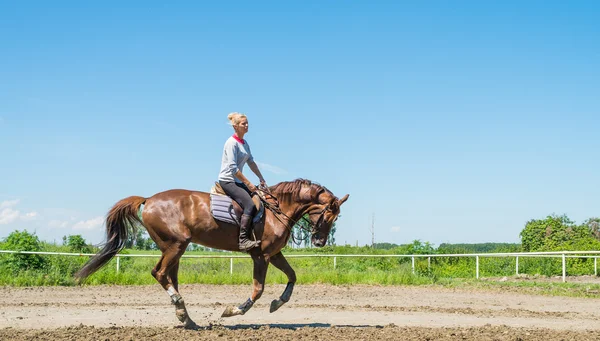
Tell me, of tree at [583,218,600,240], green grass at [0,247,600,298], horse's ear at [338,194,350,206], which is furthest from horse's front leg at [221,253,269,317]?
tree at [583,218,600,240]

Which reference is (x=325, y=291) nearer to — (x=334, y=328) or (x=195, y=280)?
(x=195, y=280)

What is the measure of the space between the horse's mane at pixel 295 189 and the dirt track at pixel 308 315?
2128 mm

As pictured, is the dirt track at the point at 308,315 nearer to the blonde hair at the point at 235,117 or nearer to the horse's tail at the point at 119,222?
the horse's tail at the point at 119,222

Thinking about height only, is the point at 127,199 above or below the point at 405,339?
above

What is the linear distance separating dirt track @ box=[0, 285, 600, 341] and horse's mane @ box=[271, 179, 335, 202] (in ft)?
6.98

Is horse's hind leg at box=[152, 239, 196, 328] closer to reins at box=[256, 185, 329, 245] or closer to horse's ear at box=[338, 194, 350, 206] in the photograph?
reins at box=[256, 185, 329, 245]

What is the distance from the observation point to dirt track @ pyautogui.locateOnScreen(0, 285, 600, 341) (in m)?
9.05

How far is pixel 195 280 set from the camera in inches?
834

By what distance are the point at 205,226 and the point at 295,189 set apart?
1642 millimetres

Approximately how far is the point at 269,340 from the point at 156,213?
2798mm

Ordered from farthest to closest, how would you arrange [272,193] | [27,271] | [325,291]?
[27,271], [325,291], [272,193]

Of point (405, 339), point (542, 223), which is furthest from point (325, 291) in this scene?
point (542, 223)

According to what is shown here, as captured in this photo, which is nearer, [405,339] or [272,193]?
[405,339]

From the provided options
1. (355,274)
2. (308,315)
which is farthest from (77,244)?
(308,315)
